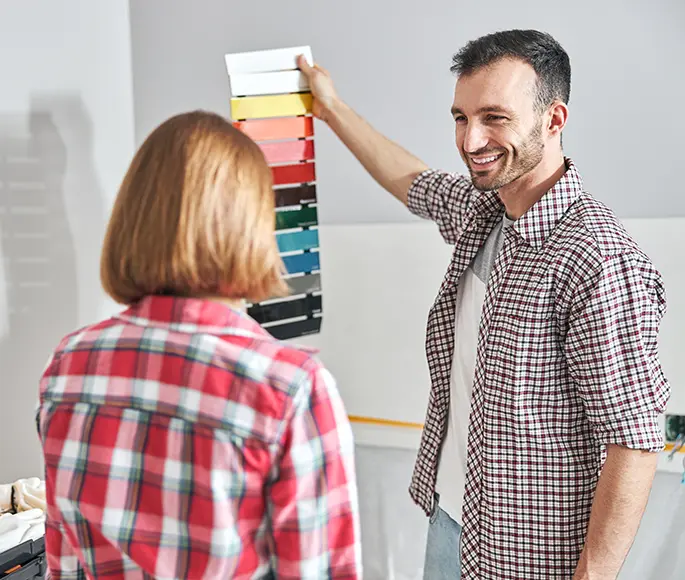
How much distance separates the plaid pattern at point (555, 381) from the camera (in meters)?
1.18

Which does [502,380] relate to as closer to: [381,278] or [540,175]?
[540,175]

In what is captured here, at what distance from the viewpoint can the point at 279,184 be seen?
5.58ft

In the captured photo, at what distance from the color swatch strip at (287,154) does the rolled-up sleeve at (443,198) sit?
0.24 metres

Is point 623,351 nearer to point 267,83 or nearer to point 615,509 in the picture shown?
point 615,509

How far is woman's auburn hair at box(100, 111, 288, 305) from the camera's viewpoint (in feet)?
2.73

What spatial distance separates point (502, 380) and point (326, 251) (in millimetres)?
877

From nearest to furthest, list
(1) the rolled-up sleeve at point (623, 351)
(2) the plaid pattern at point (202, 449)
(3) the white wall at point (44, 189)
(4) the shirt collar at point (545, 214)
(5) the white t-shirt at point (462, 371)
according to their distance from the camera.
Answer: (2) the plaid pattern at point (202, 449)
(1) the rolled-up sleeve at point (623, 351)
(4) the shirt collar at point (545, 214)
(5) the white t-shirt at point (462, 371)
(3) the white wall at point (44, 189)

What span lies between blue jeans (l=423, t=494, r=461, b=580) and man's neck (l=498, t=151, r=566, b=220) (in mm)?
632

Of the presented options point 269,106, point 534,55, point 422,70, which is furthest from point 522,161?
point 422,70

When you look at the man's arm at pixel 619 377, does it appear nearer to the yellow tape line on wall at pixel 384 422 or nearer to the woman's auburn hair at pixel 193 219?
the woman's auburn hair at pixel 193 219

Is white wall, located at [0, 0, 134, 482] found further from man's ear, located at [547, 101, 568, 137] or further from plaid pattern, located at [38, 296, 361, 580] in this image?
man's ear, located at [547, 101, 568, 137]

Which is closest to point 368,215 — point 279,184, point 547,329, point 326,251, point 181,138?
point 326,251

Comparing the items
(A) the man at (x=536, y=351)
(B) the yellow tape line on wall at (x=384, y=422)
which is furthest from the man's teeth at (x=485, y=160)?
(B) the yellow tape line on wall at (x=384, y=422)

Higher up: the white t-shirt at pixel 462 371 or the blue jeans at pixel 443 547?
the white t-shirt at pixel 462 371
